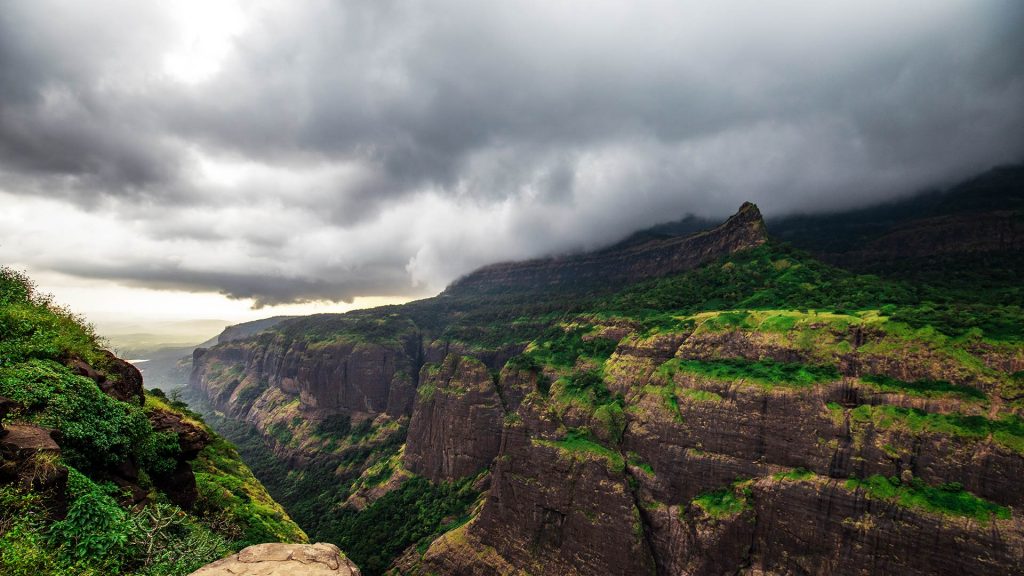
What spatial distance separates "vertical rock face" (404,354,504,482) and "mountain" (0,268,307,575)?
74353mm

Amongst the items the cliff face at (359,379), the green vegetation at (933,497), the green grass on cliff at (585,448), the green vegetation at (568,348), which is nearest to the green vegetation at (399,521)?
the green grass on cliff at (585,448)

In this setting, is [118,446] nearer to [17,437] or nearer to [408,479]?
[17,437]

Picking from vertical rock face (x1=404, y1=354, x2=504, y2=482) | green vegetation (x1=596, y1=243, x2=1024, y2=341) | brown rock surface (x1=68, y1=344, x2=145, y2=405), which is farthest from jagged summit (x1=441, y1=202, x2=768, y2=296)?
brown rock surface (x1=68, y1=344, x2=145, y2=405)

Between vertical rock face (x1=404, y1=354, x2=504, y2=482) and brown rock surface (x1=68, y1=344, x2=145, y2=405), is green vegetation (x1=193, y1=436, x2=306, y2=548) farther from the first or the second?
vertical rock face (x1=404, y1=354, x2=504, y2=482)

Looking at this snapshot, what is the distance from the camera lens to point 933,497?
40.3 metres

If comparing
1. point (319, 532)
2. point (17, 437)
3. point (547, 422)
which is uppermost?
point (17, 437)

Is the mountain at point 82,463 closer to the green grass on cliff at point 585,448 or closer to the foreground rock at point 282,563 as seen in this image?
the foreground rock at point 282,563

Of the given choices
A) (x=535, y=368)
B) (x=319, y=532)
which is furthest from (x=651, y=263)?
(x=319, y=532)

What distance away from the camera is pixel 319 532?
10350cm

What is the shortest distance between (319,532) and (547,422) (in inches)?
3097

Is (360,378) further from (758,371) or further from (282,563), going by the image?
(282,563)

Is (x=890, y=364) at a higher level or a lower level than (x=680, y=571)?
higher

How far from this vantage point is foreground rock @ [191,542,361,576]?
12.9 m

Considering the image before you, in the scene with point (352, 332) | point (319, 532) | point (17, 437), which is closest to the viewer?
point (17, 437)
